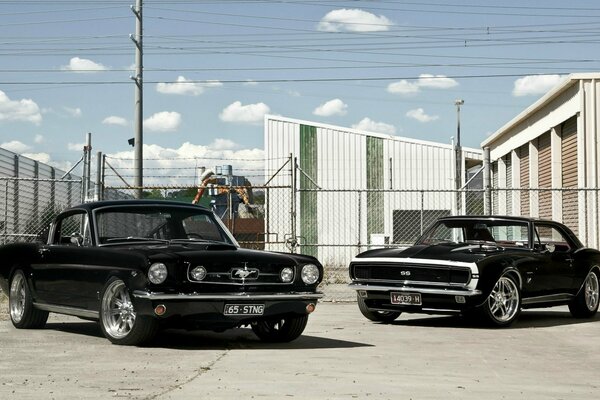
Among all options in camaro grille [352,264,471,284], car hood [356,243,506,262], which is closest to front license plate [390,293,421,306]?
camaro grille [352,264,471,284]

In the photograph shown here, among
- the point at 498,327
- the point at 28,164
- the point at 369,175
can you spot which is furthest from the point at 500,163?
the point at 498,327

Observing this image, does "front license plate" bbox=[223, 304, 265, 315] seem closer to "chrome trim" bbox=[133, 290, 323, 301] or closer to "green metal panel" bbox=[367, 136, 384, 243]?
"chrome trim" bbox=[133, 290, 323, 301]

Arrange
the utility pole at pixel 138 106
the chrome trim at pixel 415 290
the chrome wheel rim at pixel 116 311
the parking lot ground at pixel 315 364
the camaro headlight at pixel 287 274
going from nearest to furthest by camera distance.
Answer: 1. the parking lot ground at pixel 315 364
2. the chrome wheel rim at pixel 116 311
3. the camaro headlight at pixel 287 274
4. the chrome trim at pixel 415 290
5. the utility pole at pixel 138 106

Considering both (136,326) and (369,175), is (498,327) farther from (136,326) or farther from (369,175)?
(369,175)

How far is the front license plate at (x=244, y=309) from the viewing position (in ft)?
34.6

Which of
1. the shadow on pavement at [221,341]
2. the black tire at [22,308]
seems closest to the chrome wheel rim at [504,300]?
the shadow on pavement at [221,341]

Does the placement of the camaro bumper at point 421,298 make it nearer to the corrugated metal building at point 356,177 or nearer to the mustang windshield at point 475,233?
the mustang windshield at point 475,233

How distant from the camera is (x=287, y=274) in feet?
36.2

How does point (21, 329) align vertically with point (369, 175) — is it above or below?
below

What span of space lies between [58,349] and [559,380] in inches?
187

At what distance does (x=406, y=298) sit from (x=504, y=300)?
1251mm

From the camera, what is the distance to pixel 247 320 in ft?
35.1

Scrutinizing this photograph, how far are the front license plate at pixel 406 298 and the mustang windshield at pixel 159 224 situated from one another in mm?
2614

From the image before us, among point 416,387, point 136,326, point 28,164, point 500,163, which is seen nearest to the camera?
point 416,387
